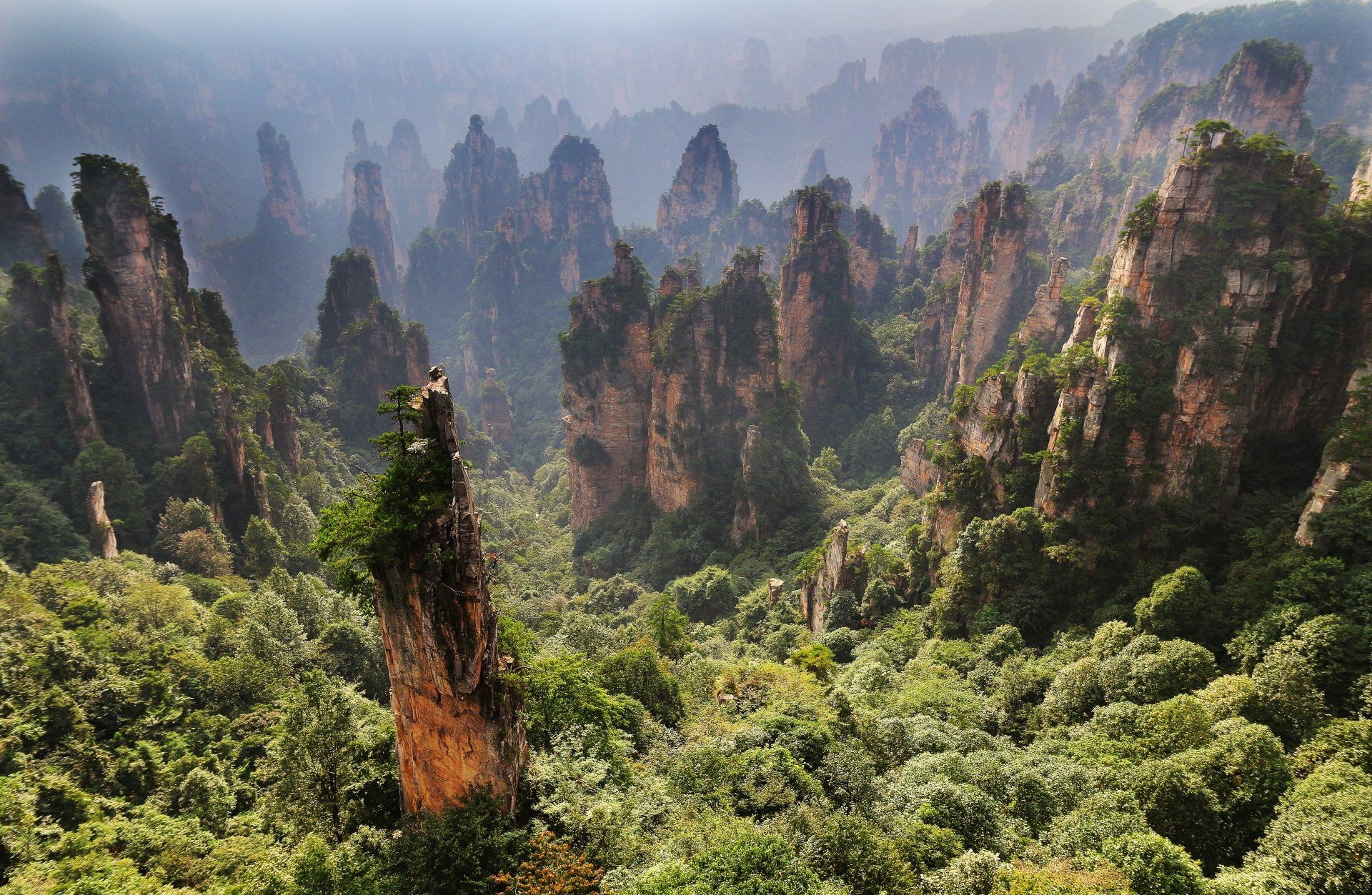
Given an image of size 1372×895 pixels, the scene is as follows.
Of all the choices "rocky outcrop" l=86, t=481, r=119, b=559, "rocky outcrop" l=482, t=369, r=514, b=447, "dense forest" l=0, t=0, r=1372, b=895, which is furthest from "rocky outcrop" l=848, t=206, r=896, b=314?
"rocky outcrop" l=86, t=481, r=119, b=559

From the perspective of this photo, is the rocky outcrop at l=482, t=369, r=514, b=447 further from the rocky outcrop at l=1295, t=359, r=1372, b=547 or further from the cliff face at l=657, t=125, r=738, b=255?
the rocky outcrop at l=1295, t=359, r=1372, b=547

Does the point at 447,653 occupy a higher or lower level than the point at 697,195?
lower

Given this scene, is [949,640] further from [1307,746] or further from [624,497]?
[624,497]

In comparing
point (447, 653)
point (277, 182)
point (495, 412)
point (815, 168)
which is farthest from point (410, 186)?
point (447, 653)

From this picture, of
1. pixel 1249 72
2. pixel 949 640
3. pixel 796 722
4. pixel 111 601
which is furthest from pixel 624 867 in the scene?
pixel 1249 72

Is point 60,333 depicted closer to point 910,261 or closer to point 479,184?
point 910,261

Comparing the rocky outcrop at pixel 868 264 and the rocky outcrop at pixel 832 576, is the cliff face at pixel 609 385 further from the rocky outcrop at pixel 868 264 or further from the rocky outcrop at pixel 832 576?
the rocky outcrop at pixel 868 264

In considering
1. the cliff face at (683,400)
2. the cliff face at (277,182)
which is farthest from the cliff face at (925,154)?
the cliff face at (277,182)
